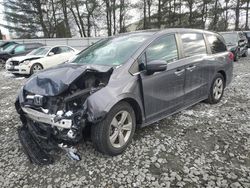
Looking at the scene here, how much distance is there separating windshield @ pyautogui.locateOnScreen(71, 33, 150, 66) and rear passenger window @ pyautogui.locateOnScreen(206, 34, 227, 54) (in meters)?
1.83

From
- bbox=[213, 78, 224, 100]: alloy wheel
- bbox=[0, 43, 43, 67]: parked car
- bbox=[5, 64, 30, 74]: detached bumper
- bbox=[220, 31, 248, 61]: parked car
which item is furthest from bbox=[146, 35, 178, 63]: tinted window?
bbox=[0, 43, 43, 67]: parked car

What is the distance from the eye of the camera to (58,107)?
2750mm

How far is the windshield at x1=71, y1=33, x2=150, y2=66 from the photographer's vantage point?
3.42 m

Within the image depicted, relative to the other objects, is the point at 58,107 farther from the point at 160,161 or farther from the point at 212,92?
the point at 212,92

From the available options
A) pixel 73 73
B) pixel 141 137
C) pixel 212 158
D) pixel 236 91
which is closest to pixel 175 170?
pixel 212 158

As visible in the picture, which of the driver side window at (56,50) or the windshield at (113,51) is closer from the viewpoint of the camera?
the windshield at (113,51)

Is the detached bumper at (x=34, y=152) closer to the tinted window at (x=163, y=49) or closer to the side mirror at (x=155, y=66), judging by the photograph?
the side mirror at (x=155, y=66)

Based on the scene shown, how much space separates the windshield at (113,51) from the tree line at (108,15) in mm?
25614

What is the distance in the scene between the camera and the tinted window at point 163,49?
3455 mm

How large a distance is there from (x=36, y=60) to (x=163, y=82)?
809cm

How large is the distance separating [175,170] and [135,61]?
1.53m

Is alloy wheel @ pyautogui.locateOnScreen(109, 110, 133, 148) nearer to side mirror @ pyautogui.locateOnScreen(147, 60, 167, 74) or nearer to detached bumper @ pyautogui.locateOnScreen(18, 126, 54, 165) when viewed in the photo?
side mirror @ pyautogui.locateOnScreen(147, 60, 167, 74)

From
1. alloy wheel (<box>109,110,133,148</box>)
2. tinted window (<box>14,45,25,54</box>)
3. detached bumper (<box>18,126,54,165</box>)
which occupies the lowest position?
detached bumper (<box>18,126,54,165</box>)

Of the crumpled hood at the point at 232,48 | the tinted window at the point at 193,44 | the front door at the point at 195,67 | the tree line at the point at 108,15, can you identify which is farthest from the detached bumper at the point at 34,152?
the tree line at the point at 108,15
